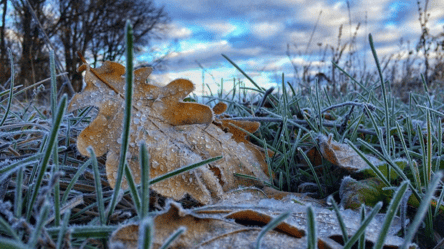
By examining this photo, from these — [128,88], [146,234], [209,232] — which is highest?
[128,88]

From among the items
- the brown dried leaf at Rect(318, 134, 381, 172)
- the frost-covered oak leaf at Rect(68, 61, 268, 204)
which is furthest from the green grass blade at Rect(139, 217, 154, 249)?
the brown dried leaf at Rect(318, 134, 381, 172)

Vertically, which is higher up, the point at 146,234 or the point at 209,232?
the point at 146,234

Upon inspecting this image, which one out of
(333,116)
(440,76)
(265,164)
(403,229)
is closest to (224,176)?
(265,164)

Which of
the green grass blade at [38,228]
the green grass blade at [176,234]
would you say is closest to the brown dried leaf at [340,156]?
the green grass blade at [176,234]

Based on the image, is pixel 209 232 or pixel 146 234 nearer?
pixel 146 234

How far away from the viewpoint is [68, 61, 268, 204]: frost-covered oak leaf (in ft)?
3.02

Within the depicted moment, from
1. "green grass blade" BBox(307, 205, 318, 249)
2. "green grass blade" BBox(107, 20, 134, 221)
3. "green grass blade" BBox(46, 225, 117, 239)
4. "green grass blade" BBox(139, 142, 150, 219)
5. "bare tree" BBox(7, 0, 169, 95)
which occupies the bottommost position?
"green grass blade" BBox(46, 225, 117, 239)

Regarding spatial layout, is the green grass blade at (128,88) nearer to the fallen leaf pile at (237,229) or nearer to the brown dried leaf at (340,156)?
the fallen leaf pile at (237,229)

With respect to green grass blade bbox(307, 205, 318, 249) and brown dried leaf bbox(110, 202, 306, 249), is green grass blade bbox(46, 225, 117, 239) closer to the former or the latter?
brown dried leaf bbox(110, 202, 306, 249)

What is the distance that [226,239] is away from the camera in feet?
2.33

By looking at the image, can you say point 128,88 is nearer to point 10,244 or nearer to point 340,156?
point 10,244

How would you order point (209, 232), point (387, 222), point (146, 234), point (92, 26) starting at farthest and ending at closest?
point (92, 26) → point (209, 232) → point (387, 222) → point (146, 234)

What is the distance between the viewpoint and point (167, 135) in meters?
1.03

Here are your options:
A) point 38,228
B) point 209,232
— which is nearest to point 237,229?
point 209,232
